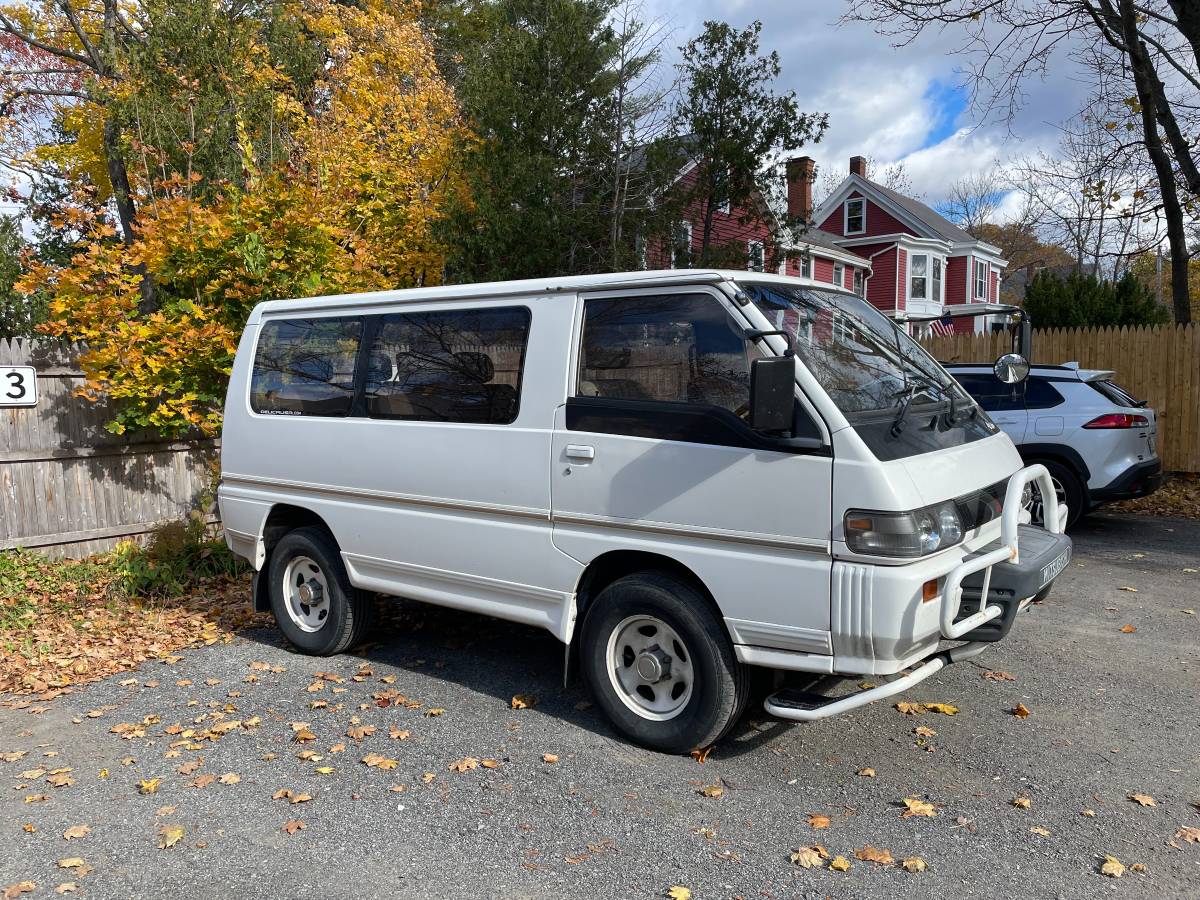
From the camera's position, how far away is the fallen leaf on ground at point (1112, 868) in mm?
3312

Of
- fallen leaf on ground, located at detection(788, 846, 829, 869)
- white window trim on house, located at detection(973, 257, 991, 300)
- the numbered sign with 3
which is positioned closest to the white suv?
fallen leaf on ground, located at detection(788, 846, 829, 869)

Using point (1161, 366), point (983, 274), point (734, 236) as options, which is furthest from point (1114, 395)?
point (983, 274)

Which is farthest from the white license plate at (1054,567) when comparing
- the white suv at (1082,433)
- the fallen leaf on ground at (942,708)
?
the white suv at (1082,433)

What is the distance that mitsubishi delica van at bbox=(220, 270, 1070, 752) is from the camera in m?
3.74

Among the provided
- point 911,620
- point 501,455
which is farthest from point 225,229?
point 911,620

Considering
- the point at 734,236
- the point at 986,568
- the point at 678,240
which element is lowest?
the point at 986,568

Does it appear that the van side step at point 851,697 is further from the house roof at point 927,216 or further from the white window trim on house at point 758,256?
the house roof at point 927,216

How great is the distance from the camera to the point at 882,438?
12.6 ft

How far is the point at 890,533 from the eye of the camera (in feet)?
11.9

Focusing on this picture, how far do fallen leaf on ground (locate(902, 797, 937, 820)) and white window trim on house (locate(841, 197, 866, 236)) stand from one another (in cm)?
3751

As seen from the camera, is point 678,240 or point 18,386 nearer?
point 18,386

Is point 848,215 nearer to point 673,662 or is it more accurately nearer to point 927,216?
point 927,216

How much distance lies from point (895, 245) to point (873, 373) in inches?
1398

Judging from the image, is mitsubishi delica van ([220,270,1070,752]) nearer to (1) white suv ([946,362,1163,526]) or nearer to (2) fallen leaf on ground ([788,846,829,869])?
(2) fallen leaf on ground ([788,846,829,869])
